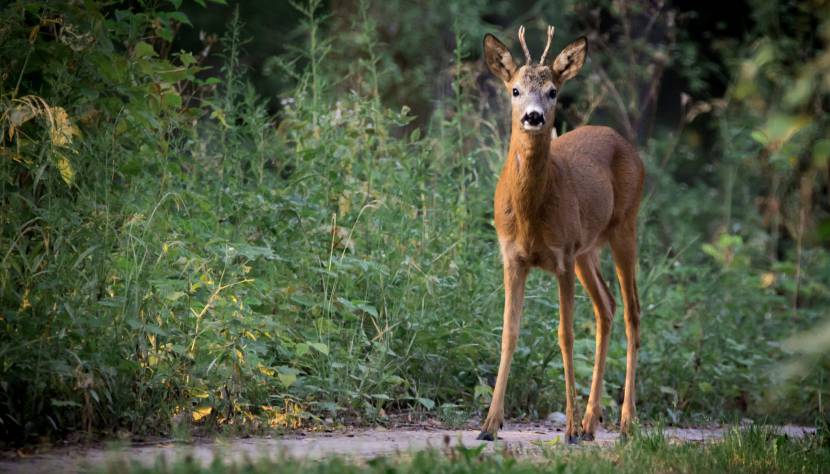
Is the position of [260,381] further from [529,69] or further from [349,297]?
[529,69]

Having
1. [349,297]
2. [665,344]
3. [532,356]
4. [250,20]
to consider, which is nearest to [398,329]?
[349,297]

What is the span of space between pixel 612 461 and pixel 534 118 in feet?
6.19

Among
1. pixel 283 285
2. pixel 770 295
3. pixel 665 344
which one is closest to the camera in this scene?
pixel 283 285

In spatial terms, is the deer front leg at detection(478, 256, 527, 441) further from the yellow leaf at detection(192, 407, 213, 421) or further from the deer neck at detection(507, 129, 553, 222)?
the yellow leaf at detection(192, 407, 213, 421)

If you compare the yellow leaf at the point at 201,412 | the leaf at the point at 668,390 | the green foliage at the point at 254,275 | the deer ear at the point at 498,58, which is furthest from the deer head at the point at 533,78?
the leaf at the point at 668,390

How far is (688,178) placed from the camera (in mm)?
20984

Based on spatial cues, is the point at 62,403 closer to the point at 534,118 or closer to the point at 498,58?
the point at 534,118

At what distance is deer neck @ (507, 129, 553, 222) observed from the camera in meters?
6.26

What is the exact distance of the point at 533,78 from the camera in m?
6.31

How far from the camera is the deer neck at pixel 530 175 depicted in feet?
20.5

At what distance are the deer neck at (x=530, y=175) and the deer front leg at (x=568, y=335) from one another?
367 mm

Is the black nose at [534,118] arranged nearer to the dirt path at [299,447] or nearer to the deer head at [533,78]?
the deer head at [533,78]

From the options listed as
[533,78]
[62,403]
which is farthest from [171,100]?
[62,403]

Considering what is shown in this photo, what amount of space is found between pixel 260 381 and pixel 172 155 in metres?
1.63
